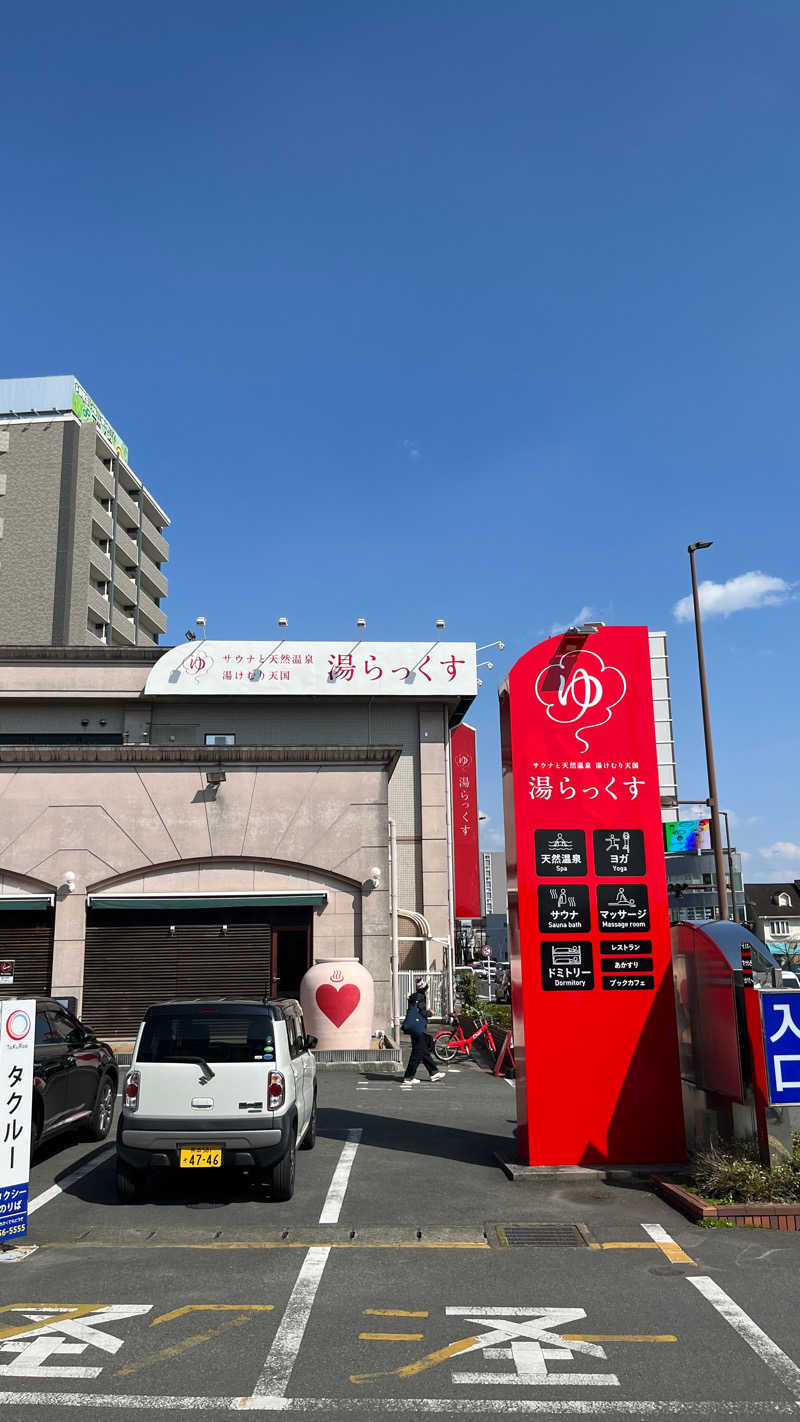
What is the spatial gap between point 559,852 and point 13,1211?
6.22m

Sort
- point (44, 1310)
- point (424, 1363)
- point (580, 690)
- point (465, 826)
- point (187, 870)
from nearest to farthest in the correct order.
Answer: point (424, 1363), point (44, 1310), point (580, 690), point (187, 870), point (465, 826)

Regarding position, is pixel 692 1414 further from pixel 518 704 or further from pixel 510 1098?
pixel 510 1098

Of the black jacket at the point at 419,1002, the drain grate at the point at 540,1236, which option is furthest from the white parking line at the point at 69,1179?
the black jacket at the point at 419,1002

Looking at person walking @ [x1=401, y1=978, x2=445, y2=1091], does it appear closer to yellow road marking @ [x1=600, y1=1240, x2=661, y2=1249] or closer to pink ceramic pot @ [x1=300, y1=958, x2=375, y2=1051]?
pink ceramic pot @ [x1=300, y1=958, x2=375, y2=1051]

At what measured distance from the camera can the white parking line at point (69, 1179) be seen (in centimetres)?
966

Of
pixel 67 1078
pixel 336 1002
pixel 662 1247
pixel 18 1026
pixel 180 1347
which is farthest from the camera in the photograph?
pixel 336 1002

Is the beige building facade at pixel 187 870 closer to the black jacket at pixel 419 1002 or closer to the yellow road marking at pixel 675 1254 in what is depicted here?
the black jacket at pixel 419 1002

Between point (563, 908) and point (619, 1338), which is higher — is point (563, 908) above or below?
above

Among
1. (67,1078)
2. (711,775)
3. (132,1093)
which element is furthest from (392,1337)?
(711,775)

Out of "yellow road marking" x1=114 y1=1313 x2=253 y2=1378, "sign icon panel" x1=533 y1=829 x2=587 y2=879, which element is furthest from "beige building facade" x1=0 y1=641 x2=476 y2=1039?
"yellow road marking" x1=114 y1=1313 x2=253 y2=1378

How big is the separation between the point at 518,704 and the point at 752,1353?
680 centimetres

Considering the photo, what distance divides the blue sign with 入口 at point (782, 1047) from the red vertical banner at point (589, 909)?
1822mm

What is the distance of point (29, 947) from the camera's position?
22.3 m

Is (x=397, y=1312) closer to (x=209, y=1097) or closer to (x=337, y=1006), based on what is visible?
(x=209, y=1097)
